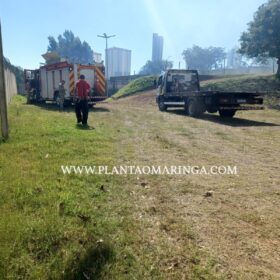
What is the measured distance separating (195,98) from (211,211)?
11315 mm

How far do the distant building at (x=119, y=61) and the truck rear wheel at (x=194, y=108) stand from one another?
106 meters

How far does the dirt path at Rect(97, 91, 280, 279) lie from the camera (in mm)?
2889

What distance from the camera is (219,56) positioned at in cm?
13712

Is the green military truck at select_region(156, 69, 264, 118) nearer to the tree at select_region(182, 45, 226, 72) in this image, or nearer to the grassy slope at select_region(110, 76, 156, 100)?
the grassy slope at select_region(110, 76, 156, 100)

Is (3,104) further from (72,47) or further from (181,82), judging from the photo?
(72,47)

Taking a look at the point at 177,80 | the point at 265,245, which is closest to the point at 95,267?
the point at 265,245

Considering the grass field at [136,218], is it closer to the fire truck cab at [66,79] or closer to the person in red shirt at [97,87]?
the fire truck cab at [66,79]

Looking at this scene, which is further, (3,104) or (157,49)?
(157,49)

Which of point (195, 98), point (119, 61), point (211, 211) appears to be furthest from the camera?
point (119, 61)

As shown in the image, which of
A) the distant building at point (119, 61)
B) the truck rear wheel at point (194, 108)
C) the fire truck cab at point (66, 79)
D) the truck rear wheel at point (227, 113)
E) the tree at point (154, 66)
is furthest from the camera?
the tree at point (154, 66)

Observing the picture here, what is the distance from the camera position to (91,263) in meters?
2.81

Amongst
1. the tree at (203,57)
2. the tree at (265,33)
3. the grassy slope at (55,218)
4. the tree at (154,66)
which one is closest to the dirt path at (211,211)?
the grassy slope at (55,218)

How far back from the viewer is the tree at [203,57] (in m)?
133

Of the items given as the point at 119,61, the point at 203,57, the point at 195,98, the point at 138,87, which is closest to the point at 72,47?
the point at 119,61
